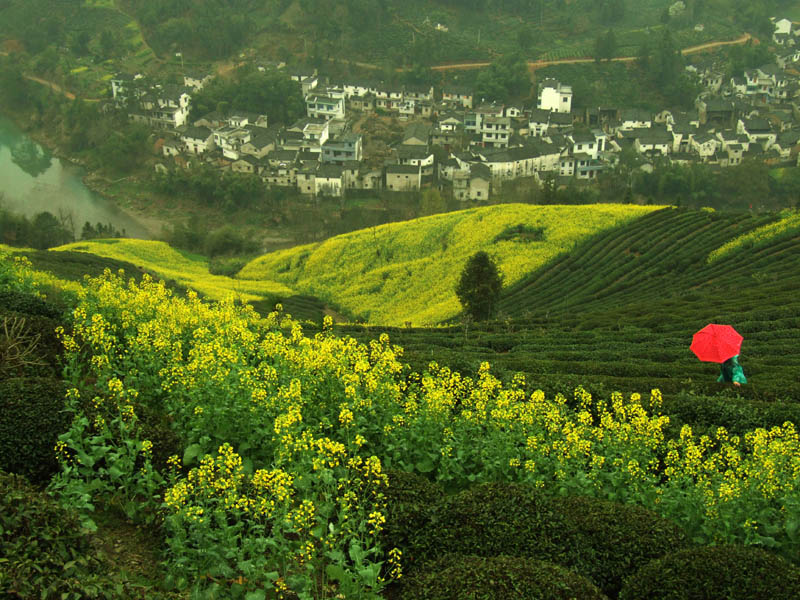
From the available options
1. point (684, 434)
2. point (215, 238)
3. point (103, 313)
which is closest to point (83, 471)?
point (103, 313)

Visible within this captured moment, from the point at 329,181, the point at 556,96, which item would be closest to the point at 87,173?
the point at 329,181

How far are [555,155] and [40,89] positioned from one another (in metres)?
54.0

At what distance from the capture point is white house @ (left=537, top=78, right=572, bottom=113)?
76.0 m

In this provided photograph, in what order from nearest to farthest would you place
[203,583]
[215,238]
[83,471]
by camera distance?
[203,583] < [83,471] < [215,238]

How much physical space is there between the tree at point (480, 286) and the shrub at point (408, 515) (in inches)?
777

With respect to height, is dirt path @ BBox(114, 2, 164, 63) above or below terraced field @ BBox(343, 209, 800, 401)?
above

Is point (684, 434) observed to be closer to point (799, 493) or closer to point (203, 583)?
point (799, 493)

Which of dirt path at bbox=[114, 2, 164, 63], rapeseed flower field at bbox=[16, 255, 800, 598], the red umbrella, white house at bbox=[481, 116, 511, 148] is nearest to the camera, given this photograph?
Answer: rapeseed flower field at bbox=[16, 255, 800, 598]

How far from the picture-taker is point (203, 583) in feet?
21.5

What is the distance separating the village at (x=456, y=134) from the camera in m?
62.7

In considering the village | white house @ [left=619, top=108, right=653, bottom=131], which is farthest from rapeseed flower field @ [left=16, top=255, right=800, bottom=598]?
white house @ [left=619, top=108, right=653, bottom=131]

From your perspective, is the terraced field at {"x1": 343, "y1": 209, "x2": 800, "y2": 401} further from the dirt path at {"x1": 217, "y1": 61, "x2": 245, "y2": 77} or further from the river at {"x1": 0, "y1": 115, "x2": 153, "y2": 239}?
the dirt path at {"x1": 217, "y1": 61, "x2": 245, "y2": 77}

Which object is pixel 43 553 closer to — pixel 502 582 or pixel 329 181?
pixel 502 582

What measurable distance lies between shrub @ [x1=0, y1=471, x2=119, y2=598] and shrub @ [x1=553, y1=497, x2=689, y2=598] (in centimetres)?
424
